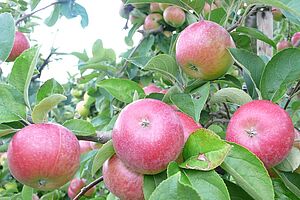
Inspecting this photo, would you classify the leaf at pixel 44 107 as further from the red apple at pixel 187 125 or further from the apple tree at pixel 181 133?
the red apple at pixel 187 125

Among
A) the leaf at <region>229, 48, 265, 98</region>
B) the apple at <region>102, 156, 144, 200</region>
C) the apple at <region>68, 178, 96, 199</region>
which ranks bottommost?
the apple at <region>68, 178, 96, 199</region>

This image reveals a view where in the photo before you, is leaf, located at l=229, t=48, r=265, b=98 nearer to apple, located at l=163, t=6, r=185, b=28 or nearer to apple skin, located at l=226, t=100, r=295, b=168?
apple skin, located at l=226, t=100, r=295, b=168

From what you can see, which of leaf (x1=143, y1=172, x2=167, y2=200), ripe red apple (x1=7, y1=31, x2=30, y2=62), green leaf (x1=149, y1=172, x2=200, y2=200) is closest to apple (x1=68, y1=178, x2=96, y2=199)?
ripe red apple (x1=7, y1=31, x2=30, y2=62)

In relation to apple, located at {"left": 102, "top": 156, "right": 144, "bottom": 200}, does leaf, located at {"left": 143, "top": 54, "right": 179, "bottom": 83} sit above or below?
above

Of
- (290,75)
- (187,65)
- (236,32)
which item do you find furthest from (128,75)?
(290,75)

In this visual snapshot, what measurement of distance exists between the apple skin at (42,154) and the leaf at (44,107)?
0.10 ft

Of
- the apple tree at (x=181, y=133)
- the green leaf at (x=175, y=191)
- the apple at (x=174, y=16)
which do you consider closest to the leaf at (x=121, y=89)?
the apple tree at (x=181, y=133)

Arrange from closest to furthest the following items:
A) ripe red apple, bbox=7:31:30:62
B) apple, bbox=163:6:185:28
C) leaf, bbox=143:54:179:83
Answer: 1. leaf, bbox=143:54:179:83
2. ripe red apple, bbox=7:31:30:62
3. apple, bbox=163:6:185:28

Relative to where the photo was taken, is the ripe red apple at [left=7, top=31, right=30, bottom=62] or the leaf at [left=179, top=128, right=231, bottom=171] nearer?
the leaf at [left=179, top=128, right=231, bottom=171]

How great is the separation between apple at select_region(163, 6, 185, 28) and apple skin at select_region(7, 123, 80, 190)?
3.69 feet

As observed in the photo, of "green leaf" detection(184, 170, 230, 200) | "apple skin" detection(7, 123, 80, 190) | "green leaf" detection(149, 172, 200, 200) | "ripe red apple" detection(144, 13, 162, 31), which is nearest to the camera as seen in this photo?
"green leaf" detection(149, 172, 200, 200)

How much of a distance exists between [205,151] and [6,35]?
1.76 ft

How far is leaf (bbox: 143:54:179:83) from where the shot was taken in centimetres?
103

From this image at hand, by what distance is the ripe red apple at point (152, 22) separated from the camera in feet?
6.59
